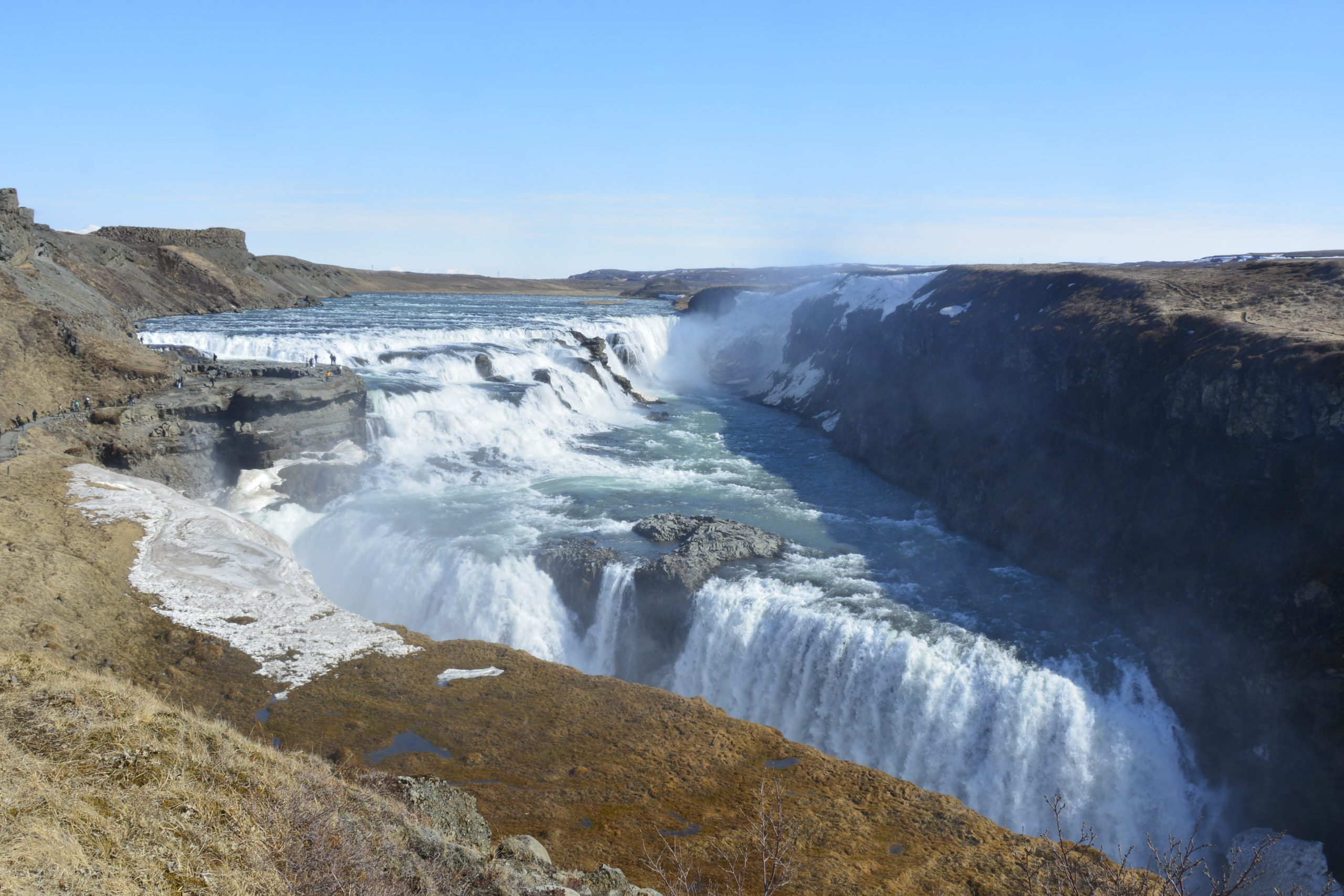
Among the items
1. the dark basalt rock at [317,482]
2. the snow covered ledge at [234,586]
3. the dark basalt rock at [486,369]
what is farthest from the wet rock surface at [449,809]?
the dark basalt rock at [486,369]

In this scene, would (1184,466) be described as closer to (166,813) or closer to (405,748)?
(405,748)

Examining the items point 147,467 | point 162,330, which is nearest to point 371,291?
point 162,330

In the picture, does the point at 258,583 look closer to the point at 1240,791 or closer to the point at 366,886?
the point at 366,886

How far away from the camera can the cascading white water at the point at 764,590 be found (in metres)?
15.4

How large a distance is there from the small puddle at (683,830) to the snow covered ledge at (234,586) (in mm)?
6800

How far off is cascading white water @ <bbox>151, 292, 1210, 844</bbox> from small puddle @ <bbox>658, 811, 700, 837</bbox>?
23.4 feet

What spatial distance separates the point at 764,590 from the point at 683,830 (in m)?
9.19

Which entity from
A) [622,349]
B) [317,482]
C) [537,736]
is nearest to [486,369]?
[317,482]

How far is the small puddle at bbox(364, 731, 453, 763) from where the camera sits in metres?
11.5

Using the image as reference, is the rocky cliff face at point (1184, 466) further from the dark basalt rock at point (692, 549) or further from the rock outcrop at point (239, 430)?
the rock outcrop at point (239, 430)

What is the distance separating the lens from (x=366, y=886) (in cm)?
636

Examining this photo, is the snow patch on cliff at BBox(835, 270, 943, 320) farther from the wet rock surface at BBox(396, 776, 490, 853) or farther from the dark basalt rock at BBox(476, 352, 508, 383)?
the wet rock surface at BBox(396, 776, 490, 853)

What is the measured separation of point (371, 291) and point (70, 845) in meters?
97.7

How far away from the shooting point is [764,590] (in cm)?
1903
